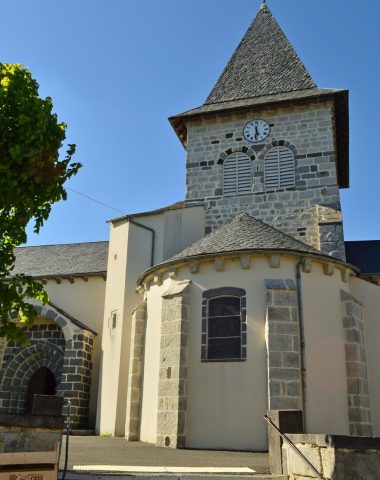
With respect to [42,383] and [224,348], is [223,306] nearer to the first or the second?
[224,348]

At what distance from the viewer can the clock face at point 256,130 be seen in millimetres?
18344

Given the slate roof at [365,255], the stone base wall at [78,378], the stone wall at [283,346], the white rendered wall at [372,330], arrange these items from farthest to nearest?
the stone base wall at [78,378]
the slate roof at [365,255]
the white rendered wall at [372,330]
the stone wall at [283,346]

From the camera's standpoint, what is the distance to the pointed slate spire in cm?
1964

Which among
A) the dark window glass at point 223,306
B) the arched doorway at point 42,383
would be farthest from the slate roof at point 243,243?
the arched doorway at point 42,383

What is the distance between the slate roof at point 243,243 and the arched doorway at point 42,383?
845 cm

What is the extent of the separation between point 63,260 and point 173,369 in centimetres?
1078

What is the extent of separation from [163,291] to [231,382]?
300cm

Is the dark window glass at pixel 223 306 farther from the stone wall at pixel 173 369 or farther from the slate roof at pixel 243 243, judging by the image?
the slate roof at pixel 243 243

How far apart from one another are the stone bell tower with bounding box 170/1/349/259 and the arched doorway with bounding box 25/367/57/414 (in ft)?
26.4

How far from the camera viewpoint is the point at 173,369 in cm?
1166

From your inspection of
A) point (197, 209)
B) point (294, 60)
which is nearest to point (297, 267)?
point (197, 209)

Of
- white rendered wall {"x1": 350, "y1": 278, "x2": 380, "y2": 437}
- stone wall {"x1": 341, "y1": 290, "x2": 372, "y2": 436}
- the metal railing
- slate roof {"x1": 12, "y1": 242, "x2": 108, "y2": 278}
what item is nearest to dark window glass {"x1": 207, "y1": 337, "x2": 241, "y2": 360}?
stone wall {"x1": 341, "y1": 290, "x2": 372, "y2": 436}

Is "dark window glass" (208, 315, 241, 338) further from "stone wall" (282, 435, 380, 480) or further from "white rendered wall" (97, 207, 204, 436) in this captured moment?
"stone wall" (282, 435, 380, 480)

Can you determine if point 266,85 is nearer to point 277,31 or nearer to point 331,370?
point 277,31
